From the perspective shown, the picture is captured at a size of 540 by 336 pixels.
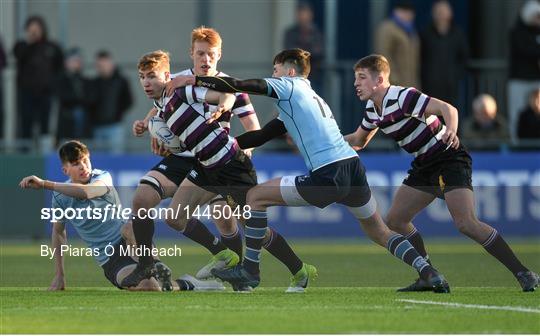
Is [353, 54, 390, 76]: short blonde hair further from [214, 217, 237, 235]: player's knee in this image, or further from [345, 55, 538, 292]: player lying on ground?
[214, 217, 237, 235]: player's knee

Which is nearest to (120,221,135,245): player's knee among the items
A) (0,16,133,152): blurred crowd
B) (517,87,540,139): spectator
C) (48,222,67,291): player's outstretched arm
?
(48,222,67,291): player's outstretched arm

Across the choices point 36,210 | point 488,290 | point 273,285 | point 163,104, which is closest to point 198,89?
point 163,104

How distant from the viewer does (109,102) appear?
66.4 feet

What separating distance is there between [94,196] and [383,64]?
2568mm

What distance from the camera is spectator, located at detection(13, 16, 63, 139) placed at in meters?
19.9

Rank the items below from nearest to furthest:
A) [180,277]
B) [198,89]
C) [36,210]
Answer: [198,89] < [180,277] < [36,210]

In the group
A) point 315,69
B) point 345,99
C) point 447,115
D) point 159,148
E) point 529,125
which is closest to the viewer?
point 447,115

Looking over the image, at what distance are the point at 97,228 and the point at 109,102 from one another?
835 cm

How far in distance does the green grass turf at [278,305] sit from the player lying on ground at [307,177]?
0.97 ft

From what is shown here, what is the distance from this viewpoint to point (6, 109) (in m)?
22.0

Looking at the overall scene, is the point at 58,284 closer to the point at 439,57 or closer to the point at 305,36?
the point at 305,36

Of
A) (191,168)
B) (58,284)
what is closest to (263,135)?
(191,168)

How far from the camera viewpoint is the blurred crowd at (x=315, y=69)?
65.4 feet

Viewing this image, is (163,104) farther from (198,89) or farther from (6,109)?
(6,109)
